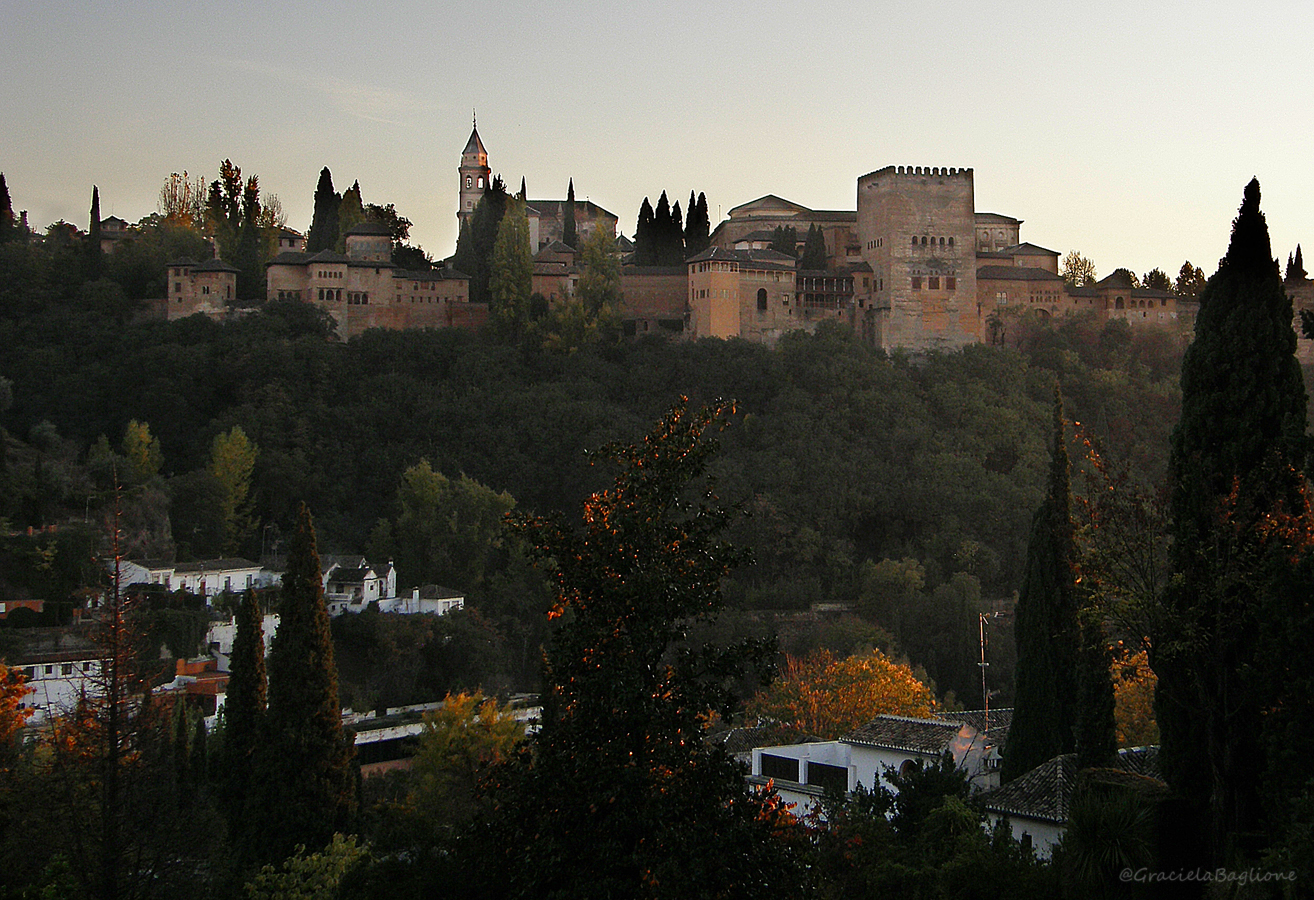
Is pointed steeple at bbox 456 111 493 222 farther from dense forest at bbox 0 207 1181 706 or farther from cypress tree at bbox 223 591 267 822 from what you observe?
cypress tree at bbox 223 591 267 822

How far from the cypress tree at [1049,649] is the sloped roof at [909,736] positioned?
1.03 meters

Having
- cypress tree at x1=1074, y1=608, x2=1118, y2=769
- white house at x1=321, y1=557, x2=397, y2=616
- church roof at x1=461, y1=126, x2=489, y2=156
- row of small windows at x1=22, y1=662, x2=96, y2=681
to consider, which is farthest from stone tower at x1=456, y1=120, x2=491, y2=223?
cypress tree at x1=1074, y1=608, x2=1118, y2=769

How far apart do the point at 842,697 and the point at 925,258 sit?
31878 mm

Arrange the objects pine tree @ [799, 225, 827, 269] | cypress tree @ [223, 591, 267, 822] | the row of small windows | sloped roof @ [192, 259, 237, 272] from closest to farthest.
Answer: cypress tree @ [223, 591, 267, 822] → the row of small windows → sloped roof @ [192, 259, 237, 272] → pine tree @ [799, 225, 827, 269]

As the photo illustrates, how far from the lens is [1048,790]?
1627 centimetres

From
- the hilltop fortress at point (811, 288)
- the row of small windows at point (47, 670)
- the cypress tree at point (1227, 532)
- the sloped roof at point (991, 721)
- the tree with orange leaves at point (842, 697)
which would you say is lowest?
the tree with orange leaves at point (842, 697)

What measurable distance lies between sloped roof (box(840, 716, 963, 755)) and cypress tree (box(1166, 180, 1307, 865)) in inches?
287

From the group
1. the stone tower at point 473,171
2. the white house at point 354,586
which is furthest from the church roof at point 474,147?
the white house at point 354,586

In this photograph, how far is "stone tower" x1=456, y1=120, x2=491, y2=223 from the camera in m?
68.5

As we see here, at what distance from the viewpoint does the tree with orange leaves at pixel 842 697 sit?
26.8 meters

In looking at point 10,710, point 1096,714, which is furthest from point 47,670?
point 1096,714

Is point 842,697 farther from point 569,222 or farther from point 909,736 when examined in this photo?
point 569,222

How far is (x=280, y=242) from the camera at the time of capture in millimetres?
61625

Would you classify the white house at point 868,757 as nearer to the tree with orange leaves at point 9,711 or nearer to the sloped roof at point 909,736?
the sloped roof at point 909,736
